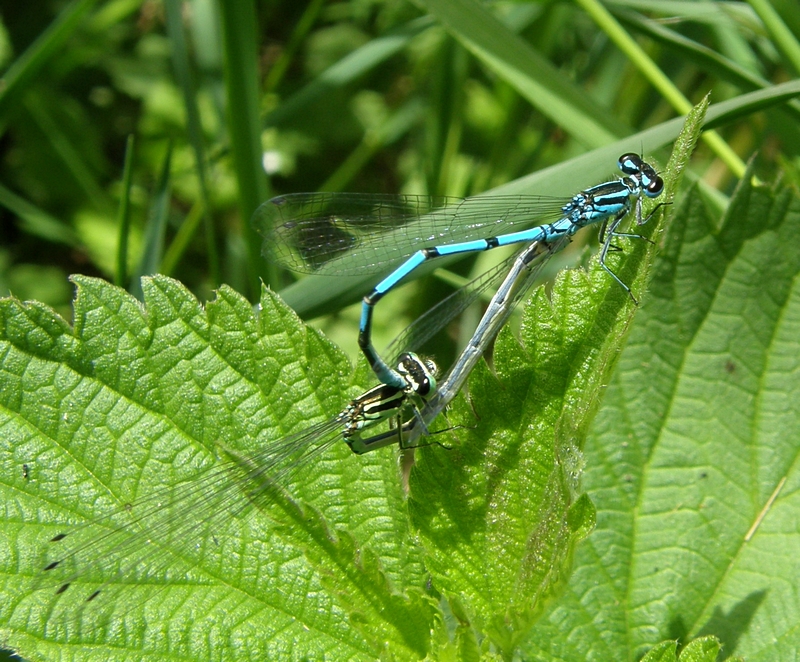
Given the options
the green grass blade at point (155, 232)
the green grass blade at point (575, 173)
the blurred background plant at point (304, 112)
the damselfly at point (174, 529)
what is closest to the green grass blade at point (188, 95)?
the blurred background plant at point (304, 112)

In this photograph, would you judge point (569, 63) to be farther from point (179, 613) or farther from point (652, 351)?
point (179, 613)

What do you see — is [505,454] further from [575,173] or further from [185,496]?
[575,173]

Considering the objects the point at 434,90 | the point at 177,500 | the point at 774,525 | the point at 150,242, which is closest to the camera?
the point at 177,500

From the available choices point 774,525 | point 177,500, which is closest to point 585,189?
point 774,525

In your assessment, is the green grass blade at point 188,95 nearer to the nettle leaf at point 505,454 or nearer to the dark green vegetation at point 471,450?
the dark green vegetation at point 471,450

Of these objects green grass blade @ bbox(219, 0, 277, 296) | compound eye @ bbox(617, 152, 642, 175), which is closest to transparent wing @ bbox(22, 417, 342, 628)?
green grass blade @ bbox(219, 0, 277, 296)
